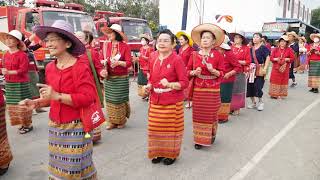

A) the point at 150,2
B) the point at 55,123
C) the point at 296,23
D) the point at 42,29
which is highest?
the point at 150,2

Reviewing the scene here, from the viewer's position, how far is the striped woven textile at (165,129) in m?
4.62

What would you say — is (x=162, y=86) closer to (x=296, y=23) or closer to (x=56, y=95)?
(x=56, y=95)

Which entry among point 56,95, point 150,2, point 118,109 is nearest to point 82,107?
point 56,95

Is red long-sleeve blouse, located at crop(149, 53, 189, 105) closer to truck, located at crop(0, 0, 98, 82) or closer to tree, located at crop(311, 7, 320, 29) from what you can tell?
truck, located at crop(0, 0, 98, 82)

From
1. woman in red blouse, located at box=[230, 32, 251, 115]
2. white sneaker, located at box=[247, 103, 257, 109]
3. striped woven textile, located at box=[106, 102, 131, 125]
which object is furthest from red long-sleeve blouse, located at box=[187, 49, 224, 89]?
white sneaker, located at box=[247, 103, 257, 109]

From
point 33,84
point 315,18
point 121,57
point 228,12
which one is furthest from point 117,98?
point 315,18

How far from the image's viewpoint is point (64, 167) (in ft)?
10.4

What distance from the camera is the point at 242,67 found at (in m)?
7.91

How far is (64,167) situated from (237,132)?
4068mm

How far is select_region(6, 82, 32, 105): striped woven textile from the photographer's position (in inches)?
248

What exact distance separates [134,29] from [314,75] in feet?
25.1

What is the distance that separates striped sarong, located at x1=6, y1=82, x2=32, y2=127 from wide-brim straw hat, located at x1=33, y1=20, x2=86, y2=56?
357cm

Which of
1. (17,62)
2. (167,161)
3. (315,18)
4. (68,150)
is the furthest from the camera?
(315,18)

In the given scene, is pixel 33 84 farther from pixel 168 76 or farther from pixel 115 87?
pixel 168 76
